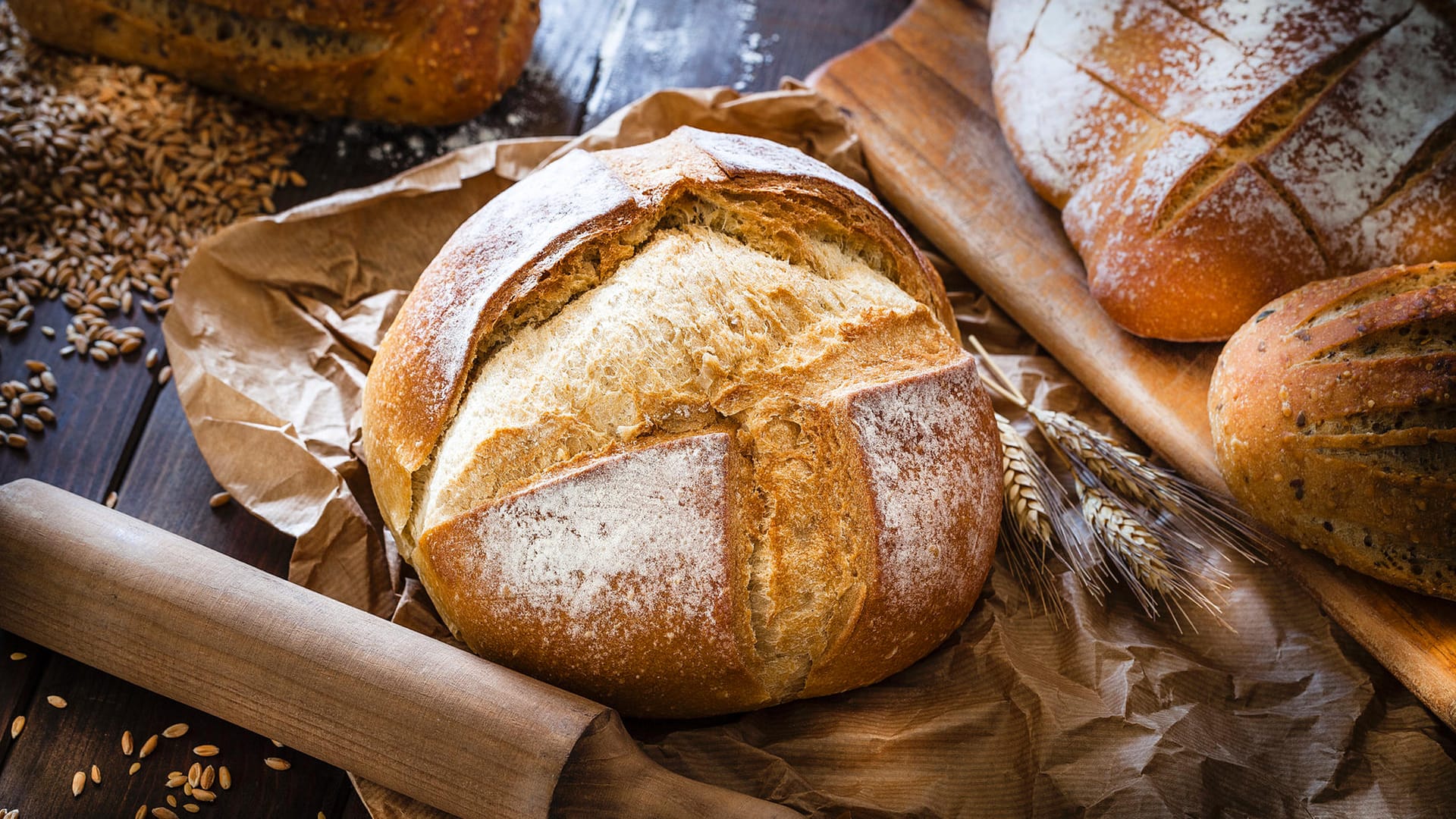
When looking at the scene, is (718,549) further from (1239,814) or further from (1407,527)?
(1407,527)

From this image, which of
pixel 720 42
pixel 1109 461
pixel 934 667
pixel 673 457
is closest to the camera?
pixel 673 457

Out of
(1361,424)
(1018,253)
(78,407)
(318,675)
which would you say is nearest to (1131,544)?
(1361,424)

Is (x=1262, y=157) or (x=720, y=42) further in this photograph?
(x=720, y=42)

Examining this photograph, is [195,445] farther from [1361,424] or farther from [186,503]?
[1361,424]

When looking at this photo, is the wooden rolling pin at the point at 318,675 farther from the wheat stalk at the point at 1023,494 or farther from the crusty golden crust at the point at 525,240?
the wheat stalk at the point at 1023,494

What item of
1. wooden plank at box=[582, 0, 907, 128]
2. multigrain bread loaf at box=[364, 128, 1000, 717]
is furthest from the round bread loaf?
wooden plank at box=[582, 0, 907, 128]

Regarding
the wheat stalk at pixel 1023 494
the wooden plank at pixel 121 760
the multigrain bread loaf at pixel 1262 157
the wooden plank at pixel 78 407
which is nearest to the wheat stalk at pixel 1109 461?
the wheat stalk at pixel 1023 494
